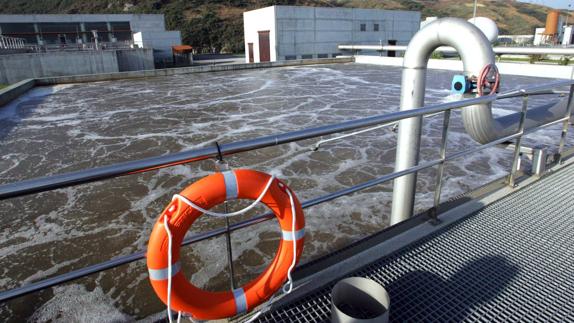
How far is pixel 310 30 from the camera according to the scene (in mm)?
19922

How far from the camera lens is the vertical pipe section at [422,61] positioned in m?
1.89

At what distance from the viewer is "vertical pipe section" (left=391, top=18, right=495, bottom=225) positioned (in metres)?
1.89

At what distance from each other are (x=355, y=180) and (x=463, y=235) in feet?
9.20

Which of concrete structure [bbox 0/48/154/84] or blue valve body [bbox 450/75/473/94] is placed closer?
blue valve body [bbox 450/75/473/94]

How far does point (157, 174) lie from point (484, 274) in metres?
4.37

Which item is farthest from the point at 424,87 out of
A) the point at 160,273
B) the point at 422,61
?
the point at 160,273

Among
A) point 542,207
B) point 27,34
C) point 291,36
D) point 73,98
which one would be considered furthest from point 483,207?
point 27,34

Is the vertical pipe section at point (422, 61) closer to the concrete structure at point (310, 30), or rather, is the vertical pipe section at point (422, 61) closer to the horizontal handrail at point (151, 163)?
the horizontal handrail at point (151, 163)

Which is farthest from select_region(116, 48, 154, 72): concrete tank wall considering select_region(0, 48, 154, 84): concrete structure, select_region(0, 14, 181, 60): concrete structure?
select_region(0, 14, 181, 60): concrete structure

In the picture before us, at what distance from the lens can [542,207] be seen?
218 centimetres

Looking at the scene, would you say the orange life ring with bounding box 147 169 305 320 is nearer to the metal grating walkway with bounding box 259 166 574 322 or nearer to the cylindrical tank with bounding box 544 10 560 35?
the metal grating walkway with bounding box 259 166 574 322

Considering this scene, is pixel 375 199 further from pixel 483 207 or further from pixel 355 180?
pixel 483 207

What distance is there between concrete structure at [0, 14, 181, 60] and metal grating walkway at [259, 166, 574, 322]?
24.5m

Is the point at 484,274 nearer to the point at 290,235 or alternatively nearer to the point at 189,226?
the point at 290,235
